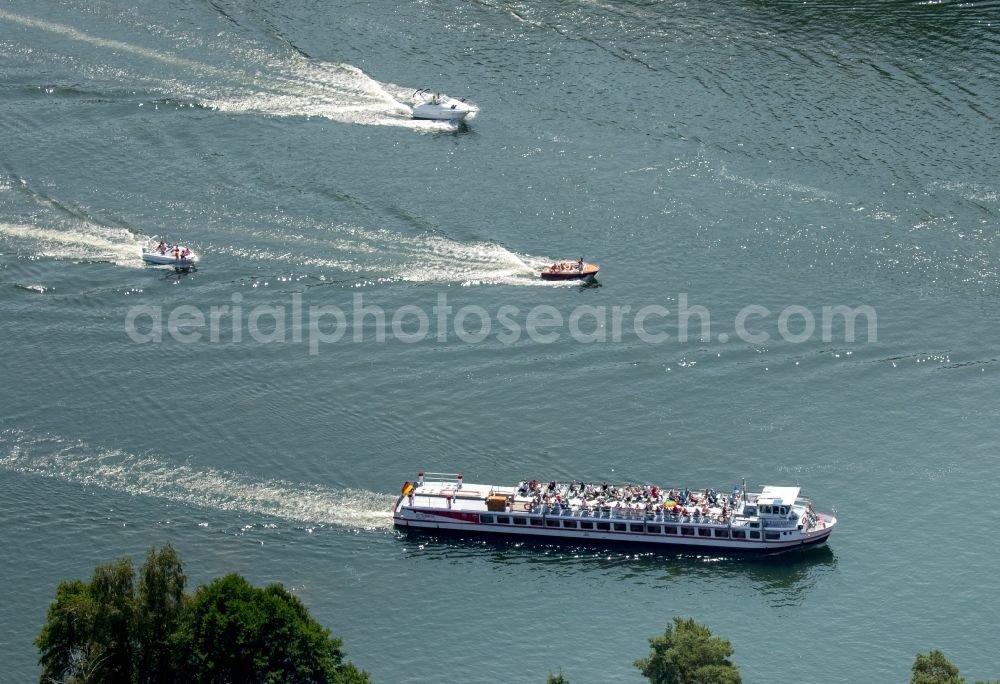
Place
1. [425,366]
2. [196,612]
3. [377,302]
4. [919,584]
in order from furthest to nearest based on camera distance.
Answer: [377,302] < [425,366] < [919,584] < [196,612]

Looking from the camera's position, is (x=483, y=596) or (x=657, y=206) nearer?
(x=483, y=596)

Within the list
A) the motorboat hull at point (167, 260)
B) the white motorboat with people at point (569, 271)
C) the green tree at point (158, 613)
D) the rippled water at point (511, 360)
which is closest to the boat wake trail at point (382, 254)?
the rippled water at point (511, 360)

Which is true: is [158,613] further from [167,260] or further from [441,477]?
[167,260]

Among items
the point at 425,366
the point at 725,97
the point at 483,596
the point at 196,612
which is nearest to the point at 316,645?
the point at 196,612

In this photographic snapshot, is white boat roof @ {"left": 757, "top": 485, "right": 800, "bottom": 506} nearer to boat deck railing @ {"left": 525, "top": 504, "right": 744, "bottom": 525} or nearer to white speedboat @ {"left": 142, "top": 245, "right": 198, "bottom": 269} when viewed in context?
boat deck railing @ {"left": 525, "top": 504, "right": 744, "bottom": 525}

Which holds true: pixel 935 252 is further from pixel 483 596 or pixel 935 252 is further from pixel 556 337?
pixel 483 596

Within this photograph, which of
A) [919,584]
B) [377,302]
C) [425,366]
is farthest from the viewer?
[377,302]

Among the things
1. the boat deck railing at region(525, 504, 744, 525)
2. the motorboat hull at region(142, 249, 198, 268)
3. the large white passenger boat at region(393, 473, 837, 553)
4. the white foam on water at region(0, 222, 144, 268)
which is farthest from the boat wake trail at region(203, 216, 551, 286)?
the boat deck railing at region(525, 504, 744, 525)
